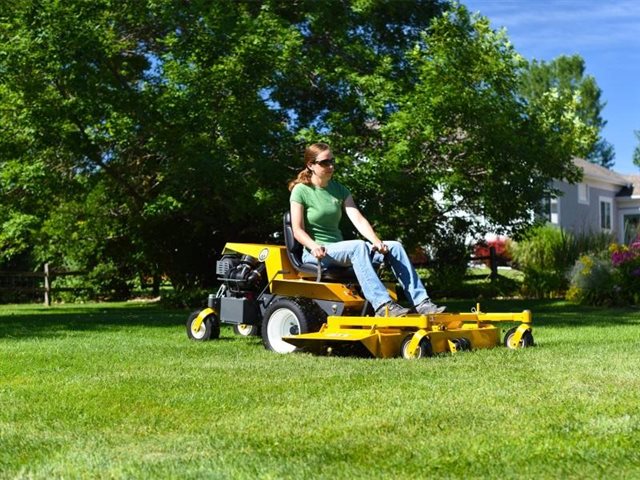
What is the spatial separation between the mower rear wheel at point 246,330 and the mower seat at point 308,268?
4.47 feet

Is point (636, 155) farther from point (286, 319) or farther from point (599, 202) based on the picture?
point (286, 319)

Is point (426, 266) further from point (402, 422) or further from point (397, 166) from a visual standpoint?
point (402, 422)

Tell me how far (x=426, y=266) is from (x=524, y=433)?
19.6 m

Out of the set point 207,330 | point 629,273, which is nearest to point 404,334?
point 207,330

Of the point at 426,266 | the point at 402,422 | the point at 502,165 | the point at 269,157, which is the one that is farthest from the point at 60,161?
the point at 402,422

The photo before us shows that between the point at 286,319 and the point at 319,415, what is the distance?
11.1ft

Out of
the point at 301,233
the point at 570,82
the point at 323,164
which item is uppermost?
the point at 570,82

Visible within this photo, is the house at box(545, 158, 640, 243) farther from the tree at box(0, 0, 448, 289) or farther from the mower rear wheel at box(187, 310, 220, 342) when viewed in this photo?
the mower rear wheel at box(187, 310, 220, 342)

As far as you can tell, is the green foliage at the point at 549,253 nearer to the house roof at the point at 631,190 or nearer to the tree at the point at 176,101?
the tree at the point at 176,101

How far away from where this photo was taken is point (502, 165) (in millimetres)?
16141

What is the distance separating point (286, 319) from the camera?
817cm

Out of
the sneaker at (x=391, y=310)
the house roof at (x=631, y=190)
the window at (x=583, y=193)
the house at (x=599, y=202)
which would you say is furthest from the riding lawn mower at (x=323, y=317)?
the house roof at (x=631, y=190)

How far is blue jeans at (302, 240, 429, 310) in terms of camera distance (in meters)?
7.74

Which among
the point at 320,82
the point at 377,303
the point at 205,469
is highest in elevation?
the point at 320,82
